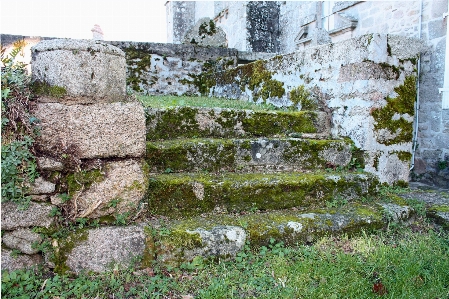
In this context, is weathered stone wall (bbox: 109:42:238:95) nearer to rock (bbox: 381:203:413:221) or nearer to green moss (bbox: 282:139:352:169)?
green moss (bbox: 282:139:352:169)

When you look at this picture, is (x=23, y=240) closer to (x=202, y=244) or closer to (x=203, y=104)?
(x=202, y=244)

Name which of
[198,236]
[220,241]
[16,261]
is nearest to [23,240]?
[16,261]

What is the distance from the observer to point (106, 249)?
2.38 m

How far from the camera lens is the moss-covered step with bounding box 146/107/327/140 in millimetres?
3424

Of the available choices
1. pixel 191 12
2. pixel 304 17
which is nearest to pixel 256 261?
pixel 304 17

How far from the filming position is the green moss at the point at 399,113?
3777 millimetres

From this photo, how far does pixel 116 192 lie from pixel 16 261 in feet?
2.45

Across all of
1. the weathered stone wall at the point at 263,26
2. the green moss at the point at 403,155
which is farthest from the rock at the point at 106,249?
the weathered stone wall at the point at 263,26

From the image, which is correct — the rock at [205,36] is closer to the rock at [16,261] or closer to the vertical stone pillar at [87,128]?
the vertical stone pillar at [87,128]

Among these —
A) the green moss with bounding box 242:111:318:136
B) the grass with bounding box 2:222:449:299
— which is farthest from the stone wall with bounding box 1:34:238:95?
the grass with bounding box 2:222:449:299

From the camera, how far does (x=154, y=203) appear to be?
277 centimetres

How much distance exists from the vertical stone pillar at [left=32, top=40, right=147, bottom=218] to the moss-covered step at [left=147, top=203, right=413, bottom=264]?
390mm

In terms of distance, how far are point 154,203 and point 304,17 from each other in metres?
8.85

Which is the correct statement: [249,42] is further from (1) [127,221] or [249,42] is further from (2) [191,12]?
(1) [127,221]
